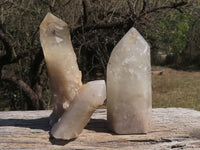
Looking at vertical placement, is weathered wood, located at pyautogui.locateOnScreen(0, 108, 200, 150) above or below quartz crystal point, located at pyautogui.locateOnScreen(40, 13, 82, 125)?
below

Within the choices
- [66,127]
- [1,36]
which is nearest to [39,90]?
[1,36]

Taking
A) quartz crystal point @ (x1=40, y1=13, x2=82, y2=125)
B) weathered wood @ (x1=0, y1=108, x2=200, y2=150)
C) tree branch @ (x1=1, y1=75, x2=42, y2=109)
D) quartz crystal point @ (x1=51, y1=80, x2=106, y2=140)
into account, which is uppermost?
quartz crystal point @ (x1=40, y1=13, x2=82, y2=125)

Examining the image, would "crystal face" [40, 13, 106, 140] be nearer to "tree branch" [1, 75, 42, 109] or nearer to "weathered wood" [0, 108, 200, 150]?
"weathered wood" [0, 108, 200, 150]

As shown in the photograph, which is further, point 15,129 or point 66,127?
point 15,129

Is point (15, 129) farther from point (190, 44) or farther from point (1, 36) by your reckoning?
point (190, 44)

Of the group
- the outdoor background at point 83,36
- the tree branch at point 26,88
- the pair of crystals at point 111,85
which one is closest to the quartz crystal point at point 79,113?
the pair of crystals at point 111,85

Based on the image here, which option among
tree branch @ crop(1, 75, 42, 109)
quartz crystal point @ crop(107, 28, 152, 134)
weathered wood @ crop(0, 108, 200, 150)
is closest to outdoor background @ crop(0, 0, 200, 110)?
tree branch @ crop(1, 75, 42, 109)
